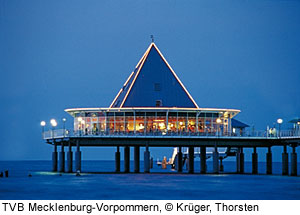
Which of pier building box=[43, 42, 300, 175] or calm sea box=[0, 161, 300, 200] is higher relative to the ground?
pier building box=[43, 42, 300, 175]

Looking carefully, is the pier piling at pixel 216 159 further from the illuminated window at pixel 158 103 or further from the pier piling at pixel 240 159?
the pier piling at pixel 240 159

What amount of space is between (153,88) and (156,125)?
21.8 feet

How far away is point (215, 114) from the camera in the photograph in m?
102

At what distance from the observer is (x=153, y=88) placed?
104 metres

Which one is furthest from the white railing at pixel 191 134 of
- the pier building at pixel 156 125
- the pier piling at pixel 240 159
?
the pier piling at pixel 240 159

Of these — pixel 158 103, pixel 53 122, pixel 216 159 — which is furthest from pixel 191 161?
pixel 53 122

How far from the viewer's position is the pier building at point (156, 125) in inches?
3797

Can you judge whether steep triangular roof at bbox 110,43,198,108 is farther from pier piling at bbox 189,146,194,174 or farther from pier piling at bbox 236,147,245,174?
pier piling at bbox 236,147,245,174

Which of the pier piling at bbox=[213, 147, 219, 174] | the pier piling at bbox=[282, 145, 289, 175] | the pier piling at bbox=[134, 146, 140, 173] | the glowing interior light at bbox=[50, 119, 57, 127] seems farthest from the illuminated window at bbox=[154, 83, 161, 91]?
the pier piling at bbox=[282, 145, 289, 175]

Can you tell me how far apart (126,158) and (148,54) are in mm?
15521

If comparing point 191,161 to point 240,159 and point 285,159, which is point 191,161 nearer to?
point 240,159

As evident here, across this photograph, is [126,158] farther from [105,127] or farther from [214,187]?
[214,187]

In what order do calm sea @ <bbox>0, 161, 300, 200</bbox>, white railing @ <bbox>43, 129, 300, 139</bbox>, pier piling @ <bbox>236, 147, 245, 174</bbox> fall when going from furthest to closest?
pier piling @ <bbox>236, 147, 245, 174</bbox> → white railing @ <bbox>43, 129, 300, 139</bbox> → calm sea @ <bbox>0, 161, 300, 200</bbox>

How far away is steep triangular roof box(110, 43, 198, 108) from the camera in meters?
102
